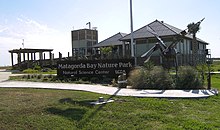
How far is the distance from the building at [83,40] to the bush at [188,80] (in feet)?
129

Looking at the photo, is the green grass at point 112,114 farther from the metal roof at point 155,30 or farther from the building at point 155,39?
the metal roof at point 155,30

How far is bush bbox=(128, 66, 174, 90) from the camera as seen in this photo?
12.9 meters

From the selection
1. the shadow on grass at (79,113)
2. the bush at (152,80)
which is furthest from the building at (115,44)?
the shadow on grass at (79,113)

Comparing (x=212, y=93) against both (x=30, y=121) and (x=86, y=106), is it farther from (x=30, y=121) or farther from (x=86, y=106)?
(x=30, y=121)

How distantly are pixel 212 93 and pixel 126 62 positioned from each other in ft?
24.1

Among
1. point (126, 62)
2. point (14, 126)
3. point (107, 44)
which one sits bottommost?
point (14, 126)

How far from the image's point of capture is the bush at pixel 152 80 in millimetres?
12906

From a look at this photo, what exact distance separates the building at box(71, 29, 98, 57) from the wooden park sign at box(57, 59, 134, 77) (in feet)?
103

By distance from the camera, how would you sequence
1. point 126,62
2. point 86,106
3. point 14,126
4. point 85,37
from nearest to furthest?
point 14,126 → point 86,106 → point 126,62 → point 85,37

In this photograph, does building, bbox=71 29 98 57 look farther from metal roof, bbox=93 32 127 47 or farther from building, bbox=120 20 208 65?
building, bbox=120 20 208 65

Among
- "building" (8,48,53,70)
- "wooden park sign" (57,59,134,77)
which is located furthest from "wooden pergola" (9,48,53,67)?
"wooden park sign" (57,59,134,77)

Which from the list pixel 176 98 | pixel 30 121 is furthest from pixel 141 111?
pixel 30 121

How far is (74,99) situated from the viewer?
389 inches

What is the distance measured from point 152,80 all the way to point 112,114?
600 cm
